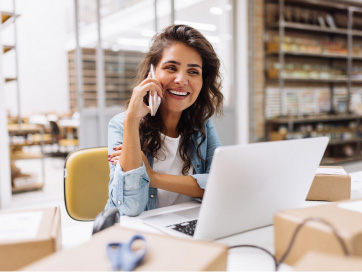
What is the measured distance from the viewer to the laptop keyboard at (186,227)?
38.0 inches

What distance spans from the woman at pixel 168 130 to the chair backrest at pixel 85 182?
0.14 m

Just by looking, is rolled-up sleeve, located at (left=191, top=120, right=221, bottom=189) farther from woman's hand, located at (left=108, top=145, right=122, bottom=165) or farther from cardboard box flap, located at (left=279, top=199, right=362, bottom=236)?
cardboard box flap, located at (left=279, top=199, right=362, bottom=236)

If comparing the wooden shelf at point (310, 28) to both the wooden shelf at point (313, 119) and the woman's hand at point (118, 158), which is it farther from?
the woman's hand at point (118, 158)

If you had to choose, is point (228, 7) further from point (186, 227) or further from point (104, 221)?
point (104, 221)

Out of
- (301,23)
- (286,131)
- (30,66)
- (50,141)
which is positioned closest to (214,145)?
(286,131)

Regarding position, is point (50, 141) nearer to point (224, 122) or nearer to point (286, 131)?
point (224, 122)

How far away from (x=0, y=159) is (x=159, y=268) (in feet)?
10.8

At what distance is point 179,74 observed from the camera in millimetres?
1380

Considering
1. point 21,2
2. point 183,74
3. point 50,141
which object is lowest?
point 50,141

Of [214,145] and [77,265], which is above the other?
[214,145]

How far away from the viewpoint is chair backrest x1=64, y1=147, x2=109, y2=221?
4.78ft

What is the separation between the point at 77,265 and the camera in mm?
595

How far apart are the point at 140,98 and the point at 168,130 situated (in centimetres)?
33

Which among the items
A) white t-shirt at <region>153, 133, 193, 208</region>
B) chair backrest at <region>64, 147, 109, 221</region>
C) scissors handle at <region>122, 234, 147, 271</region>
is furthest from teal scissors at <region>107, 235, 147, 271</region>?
chair backrest at <region>64, 147, 109, 221</region>
